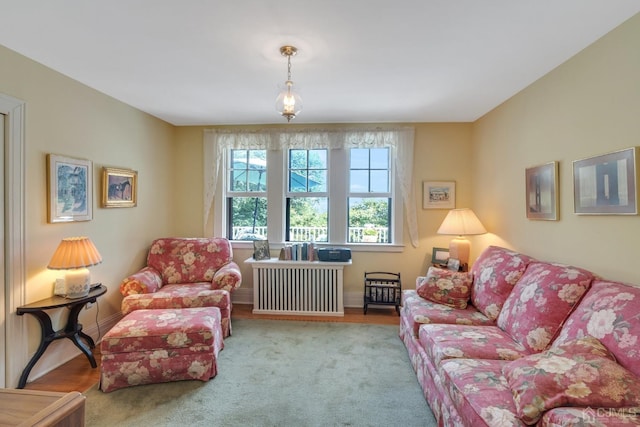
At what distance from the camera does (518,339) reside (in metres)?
1.93

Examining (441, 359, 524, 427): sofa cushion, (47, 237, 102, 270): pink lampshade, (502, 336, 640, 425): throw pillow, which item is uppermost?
(47, 237, 102, 270): pink lampshade

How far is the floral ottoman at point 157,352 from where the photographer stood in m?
2.16

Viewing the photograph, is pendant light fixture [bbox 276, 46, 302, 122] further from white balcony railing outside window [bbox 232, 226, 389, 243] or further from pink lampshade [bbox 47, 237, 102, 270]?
white balcony railing outside window [bbox 232, 226, 389, 243]

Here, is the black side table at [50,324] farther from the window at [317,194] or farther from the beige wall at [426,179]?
the beige wall at [426,179]

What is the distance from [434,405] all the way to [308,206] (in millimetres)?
2689

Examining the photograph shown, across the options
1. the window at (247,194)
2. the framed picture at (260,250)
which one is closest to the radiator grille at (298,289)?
the framed picture at (260,250)

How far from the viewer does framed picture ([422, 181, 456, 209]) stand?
383 centimetres

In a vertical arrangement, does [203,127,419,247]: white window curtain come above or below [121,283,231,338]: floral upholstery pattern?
above

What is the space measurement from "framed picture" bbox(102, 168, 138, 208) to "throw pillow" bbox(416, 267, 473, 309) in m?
3.13

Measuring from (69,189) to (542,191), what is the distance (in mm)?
3954

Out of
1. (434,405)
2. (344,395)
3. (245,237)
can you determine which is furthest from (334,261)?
(434,405)

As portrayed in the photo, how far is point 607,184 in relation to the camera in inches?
73.7

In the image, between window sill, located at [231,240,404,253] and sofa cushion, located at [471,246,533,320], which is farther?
window sill, located at [231,240,404,253]

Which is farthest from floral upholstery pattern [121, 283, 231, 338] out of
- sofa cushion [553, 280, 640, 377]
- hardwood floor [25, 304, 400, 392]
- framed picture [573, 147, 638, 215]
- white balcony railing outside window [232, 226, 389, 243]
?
framed picture [573, 147, 638, 215]
